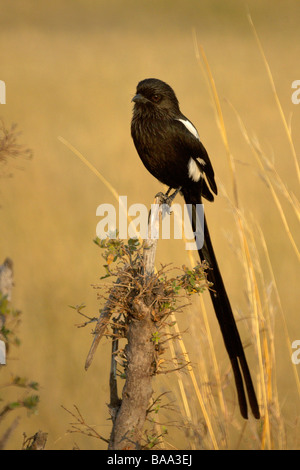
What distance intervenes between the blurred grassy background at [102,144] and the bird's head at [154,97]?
289mm

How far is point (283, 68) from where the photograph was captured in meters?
6.86

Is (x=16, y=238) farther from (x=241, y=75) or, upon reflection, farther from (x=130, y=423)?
(x=241, y=75)

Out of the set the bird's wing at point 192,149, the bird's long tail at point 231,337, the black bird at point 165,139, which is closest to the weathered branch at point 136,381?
the bird's long tail at point 231,337

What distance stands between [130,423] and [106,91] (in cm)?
524

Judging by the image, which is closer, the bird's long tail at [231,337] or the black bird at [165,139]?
the bird's long tail at [231,337]

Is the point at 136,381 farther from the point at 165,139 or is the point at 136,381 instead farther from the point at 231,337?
the point at 165,139

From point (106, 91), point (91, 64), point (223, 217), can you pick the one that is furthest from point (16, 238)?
point (91, 64)

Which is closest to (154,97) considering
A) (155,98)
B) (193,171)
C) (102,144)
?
(155,98)

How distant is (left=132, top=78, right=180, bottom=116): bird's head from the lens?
2.69 meters

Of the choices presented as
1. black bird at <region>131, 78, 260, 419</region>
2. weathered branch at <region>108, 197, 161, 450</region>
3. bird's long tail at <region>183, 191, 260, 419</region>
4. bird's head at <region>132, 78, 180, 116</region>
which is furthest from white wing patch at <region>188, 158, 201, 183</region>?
weathered branch at <region>108, 197, 161, 450</region>

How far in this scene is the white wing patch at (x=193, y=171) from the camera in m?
2.77

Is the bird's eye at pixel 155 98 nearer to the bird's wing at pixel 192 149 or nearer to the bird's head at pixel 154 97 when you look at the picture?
the bird's head at pixel 154 97

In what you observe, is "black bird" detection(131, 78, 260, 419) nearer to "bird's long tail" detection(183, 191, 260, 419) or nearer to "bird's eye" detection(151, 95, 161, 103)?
"bird's eye" detection(151, 95, 161, 103)

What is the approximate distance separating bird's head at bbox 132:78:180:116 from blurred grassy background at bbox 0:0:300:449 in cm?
29
